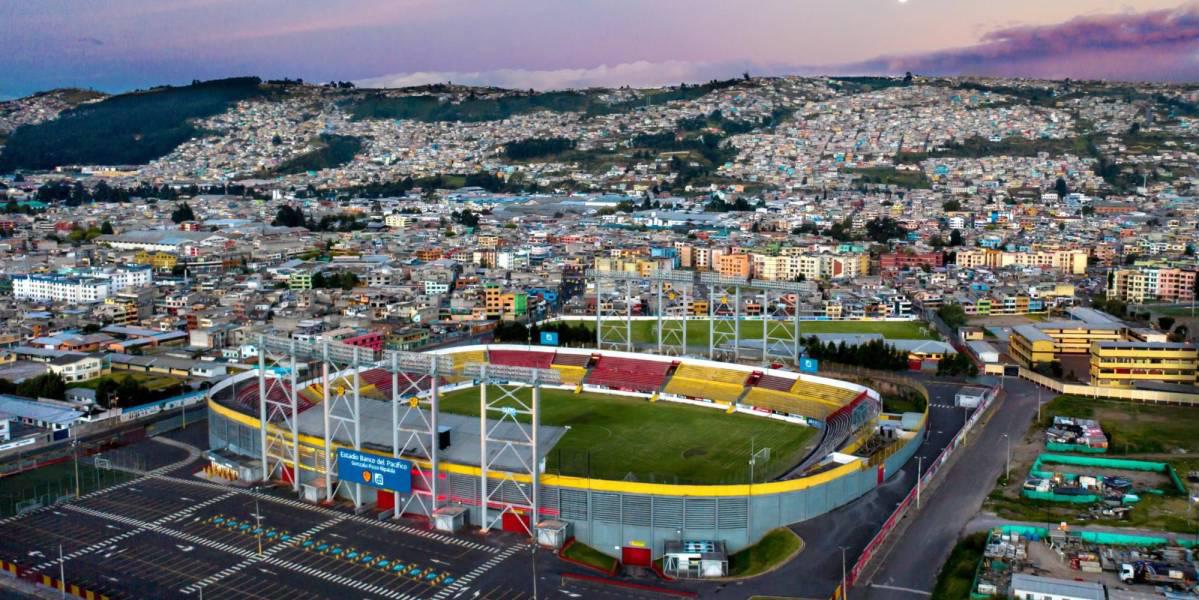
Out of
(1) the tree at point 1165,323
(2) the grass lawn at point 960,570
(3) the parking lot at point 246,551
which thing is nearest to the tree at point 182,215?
(3) the parking lot at point 246,551

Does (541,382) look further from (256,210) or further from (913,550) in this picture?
(256,210)

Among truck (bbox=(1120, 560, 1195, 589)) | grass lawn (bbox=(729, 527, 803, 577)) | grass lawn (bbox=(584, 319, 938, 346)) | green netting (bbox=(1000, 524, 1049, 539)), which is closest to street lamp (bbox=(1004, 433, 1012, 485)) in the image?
green netting (bbox=(1000, 524, 1049, 539))

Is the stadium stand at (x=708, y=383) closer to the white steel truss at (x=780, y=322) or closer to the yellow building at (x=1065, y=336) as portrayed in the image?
the white steel truss at (x=780, y=322)

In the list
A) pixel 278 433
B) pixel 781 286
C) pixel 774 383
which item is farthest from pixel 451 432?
pixel 781 286

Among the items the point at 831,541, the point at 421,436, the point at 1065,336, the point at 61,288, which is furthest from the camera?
the point at 61,288

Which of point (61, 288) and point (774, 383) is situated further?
point (61, 288)

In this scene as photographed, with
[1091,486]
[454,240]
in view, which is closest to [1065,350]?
[1091,486]

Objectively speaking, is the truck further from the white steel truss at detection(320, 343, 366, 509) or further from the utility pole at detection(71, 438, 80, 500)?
the utility pole at detection(71, 438, 80, 500)

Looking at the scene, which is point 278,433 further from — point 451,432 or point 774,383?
point 774,383
